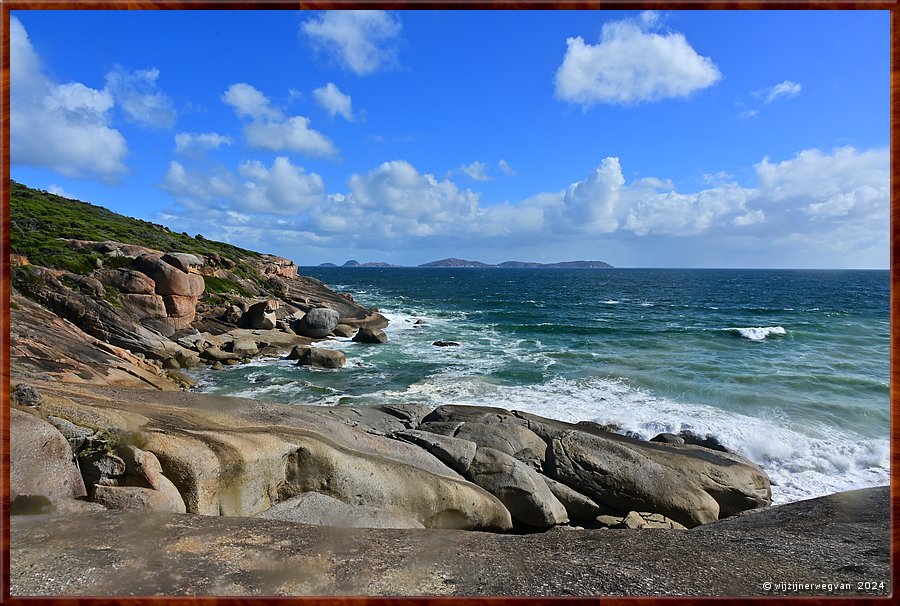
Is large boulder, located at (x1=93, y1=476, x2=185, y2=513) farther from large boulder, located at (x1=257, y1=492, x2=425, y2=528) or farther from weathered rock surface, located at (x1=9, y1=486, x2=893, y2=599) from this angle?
large boulder, located at (x1=257, y1=492, x2=425, y2=528)

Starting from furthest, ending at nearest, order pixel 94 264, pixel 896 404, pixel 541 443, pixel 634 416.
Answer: pixel 94 264 → pixel 634 416 → pixel 541 443 → pixel 896 404

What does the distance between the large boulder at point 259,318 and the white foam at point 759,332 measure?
133 feet

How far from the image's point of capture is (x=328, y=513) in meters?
6.57

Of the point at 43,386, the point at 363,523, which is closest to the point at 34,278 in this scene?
the point at 43,386

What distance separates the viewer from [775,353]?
101 ft

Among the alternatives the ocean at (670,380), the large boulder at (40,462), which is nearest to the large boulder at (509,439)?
the ocean at (670,380)

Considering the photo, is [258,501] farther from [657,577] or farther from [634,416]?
[634,416]

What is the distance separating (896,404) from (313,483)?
25.0 ft

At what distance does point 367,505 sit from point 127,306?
2733 cm

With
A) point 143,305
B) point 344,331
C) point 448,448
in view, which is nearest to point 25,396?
point 448,448

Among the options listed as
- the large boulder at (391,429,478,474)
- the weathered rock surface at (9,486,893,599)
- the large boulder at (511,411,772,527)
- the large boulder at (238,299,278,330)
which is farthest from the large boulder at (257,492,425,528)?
the large boulder at (238,299,278,330)

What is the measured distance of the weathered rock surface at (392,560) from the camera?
3.48m

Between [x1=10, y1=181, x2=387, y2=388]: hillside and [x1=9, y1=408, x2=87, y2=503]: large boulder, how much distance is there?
9.86 m

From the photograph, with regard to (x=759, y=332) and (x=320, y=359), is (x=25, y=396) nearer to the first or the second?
(x=320, y=359)
